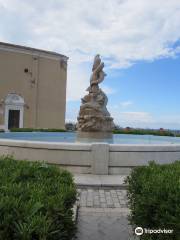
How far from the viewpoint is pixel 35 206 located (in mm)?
3131

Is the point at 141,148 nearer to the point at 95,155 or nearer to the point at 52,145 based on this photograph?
the point at 95,155

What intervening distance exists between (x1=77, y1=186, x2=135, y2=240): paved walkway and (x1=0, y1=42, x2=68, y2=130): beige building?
90.2 ft

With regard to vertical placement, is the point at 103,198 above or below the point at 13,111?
below

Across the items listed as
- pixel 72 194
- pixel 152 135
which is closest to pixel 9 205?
pixel 72 194

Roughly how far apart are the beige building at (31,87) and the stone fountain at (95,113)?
771 inches

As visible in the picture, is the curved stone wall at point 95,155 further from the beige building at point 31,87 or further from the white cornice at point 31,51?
the white cornice at point 31,51

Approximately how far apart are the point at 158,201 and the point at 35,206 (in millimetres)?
1449

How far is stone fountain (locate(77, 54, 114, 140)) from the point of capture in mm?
15539

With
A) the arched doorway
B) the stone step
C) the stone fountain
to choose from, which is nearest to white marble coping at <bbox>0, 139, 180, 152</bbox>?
the stone step

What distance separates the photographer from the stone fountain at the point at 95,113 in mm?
15539

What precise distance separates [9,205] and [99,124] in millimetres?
12584

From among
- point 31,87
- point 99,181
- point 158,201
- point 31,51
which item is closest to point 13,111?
point 31,87

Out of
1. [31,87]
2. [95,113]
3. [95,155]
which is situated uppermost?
[31,87]

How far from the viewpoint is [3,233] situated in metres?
2.84
